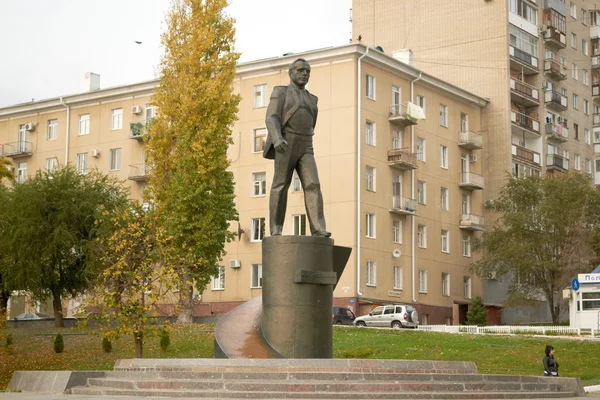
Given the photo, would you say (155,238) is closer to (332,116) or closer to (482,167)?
(332,116)

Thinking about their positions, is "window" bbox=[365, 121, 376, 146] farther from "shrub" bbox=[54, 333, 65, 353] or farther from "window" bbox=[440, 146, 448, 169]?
"shrub" bbox=[54, 333, 65, 353]

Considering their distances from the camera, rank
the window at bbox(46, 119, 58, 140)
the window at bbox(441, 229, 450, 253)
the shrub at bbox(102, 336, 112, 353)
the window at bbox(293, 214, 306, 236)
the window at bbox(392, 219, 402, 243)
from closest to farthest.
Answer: the shrub at bbox(102, 336, 112, 353) < the window at bbox(293, 214, 306, 236) < the window at bbox(392, 219, 402, 243) < the window at bbox(441, 229, 450, 253) < the window at bbox(46, 119, 58, 140)

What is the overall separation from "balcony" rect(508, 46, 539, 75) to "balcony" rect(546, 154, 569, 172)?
18.2ft

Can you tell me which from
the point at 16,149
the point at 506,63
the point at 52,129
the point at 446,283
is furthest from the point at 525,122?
the point at 16,149

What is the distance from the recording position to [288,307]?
1777 centimetres

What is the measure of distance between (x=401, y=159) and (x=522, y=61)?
1352 centimetres

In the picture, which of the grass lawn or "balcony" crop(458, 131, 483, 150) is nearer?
the grass lawn

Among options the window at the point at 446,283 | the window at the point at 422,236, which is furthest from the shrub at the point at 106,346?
the window at the point at 446,283

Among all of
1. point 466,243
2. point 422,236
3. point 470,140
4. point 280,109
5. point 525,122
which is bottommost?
point 280,109

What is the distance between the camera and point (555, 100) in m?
64.4

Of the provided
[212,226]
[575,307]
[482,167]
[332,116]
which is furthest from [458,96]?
[212,226]

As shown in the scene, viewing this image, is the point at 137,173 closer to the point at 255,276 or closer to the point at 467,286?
the point at 255,276

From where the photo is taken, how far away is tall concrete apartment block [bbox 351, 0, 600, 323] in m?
59.5

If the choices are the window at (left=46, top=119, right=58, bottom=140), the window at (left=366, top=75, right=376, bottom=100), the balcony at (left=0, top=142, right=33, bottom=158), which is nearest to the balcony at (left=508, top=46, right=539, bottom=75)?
the window at (left=366, top=75, right=376, bottom=100)
